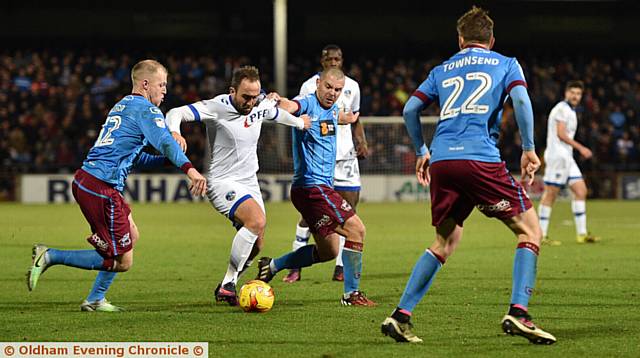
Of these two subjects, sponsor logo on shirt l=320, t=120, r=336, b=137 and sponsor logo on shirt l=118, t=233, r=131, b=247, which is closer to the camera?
sponsor logo on shirt l=118, t=233, r=131, b=247

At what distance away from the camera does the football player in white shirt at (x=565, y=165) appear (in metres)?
14.4

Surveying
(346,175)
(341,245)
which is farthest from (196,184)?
(341,245)

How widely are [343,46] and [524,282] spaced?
2841cm

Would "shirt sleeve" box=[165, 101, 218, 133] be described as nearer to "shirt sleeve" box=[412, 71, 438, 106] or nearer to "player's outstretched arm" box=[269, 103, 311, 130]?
"player's outstretched arm" box=[269, 103, 311, 130]

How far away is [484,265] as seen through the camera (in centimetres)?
1123

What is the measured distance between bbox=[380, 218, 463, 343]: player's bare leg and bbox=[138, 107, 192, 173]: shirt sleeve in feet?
A: 6.02

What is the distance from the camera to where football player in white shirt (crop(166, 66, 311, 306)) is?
7.96 meters


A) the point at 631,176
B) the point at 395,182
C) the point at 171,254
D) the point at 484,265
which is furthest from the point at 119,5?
the point at 484,265

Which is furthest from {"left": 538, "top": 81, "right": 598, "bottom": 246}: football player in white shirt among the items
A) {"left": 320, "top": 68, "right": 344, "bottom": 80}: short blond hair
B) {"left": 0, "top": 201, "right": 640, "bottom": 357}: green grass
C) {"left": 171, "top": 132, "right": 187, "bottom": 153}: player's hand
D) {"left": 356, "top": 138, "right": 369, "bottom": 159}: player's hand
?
{"left": 171, "top": 132, "right": 187, "bottom": 153}: player's hand

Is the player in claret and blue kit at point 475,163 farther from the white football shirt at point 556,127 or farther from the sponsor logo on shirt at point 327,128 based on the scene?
the white football shirt at point 556,127

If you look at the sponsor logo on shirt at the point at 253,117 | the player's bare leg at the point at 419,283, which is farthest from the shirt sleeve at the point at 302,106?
the player's bare leg at the point at 419,283

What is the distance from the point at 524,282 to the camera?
19.7 ft

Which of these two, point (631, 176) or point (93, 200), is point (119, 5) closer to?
point (631, 176)

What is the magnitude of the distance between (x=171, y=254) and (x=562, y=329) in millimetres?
7007
